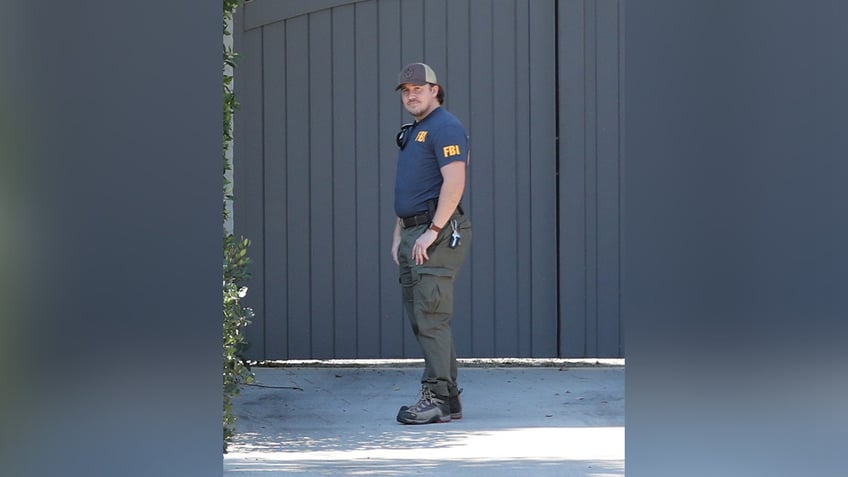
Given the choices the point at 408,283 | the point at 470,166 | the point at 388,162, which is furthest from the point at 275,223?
the point at 408,283

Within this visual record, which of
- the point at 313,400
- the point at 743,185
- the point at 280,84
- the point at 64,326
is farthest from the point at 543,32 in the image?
the point at 64,326

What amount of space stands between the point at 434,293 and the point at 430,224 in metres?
0.33

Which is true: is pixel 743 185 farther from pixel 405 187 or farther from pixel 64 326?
pixel 405 187

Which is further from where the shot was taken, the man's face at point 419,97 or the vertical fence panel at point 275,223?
the vertical fence panel at point 275,223

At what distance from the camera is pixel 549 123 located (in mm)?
7820

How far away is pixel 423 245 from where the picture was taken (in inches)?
243

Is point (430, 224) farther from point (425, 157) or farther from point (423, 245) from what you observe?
point (425, 157)

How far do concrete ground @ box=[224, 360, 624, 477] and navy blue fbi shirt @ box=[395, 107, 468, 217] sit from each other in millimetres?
1098

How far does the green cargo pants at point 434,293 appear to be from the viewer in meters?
6.29

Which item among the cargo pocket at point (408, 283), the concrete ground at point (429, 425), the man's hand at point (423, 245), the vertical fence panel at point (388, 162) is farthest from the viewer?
the vertical fence panel at point (388, 162)

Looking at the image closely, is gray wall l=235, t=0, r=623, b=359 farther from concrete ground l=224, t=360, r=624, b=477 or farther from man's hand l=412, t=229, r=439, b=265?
man's hand l=412, t=229, r=439, b=265

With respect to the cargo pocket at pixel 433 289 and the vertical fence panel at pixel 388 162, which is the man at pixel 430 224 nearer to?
the cargo pocket at pixel 433 289

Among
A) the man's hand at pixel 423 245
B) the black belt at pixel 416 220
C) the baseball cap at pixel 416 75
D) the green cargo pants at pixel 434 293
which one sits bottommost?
the green cargo pants at pixel 434 293

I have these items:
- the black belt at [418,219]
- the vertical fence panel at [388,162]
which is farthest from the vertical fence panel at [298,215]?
the black belt at [418,219]
